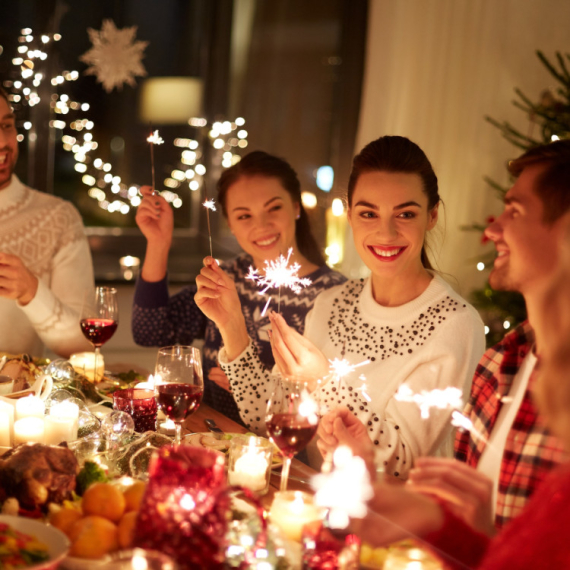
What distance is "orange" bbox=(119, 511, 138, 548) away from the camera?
84 cm

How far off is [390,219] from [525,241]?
553 millimetres

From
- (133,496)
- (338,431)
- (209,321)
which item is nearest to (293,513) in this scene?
(133,496)

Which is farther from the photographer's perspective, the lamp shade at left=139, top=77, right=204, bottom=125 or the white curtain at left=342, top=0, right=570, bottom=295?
the lamp shade at left=139, top=77, right=204, bottom=125

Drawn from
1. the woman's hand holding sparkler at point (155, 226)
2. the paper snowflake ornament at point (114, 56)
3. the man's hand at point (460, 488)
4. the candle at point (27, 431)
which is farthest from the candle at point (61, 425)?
the paper snowflake ornament at point (114, 56)

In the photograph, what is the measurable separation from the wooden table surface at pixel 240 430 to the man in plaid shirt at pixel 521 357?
0.35 meters

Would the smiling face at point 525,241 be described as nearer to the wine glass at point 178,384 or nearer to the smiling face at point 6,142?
the wine glass at point 178,384

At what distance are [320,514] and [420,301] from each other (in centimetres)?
100

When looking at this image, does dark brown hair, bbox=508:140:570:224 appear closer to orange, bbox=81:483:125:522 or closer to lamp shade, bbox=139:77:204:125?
orange, bbox=81:483:125:522

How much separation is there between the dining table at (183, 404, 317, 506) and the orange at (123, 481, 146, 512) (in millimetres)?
298

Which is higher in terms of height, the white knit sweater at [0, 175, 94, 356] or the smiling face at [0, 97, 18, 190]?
the smiling face at [0, 97, 18, 190]

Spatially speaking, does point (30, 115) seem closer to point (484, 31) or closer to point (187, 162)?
point (187, 162)

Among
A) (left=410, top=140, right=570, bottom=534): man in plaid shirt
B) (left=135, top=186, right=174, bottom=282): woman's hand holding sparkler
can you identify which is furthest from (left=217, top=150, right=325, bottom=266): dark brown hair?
(left=410, top=140, right=570, bottom=534): man in plaid shirt

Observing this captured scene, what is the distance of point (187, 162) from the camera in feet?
13.2

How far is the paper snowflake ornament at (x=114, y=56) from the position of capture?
3.67 m
